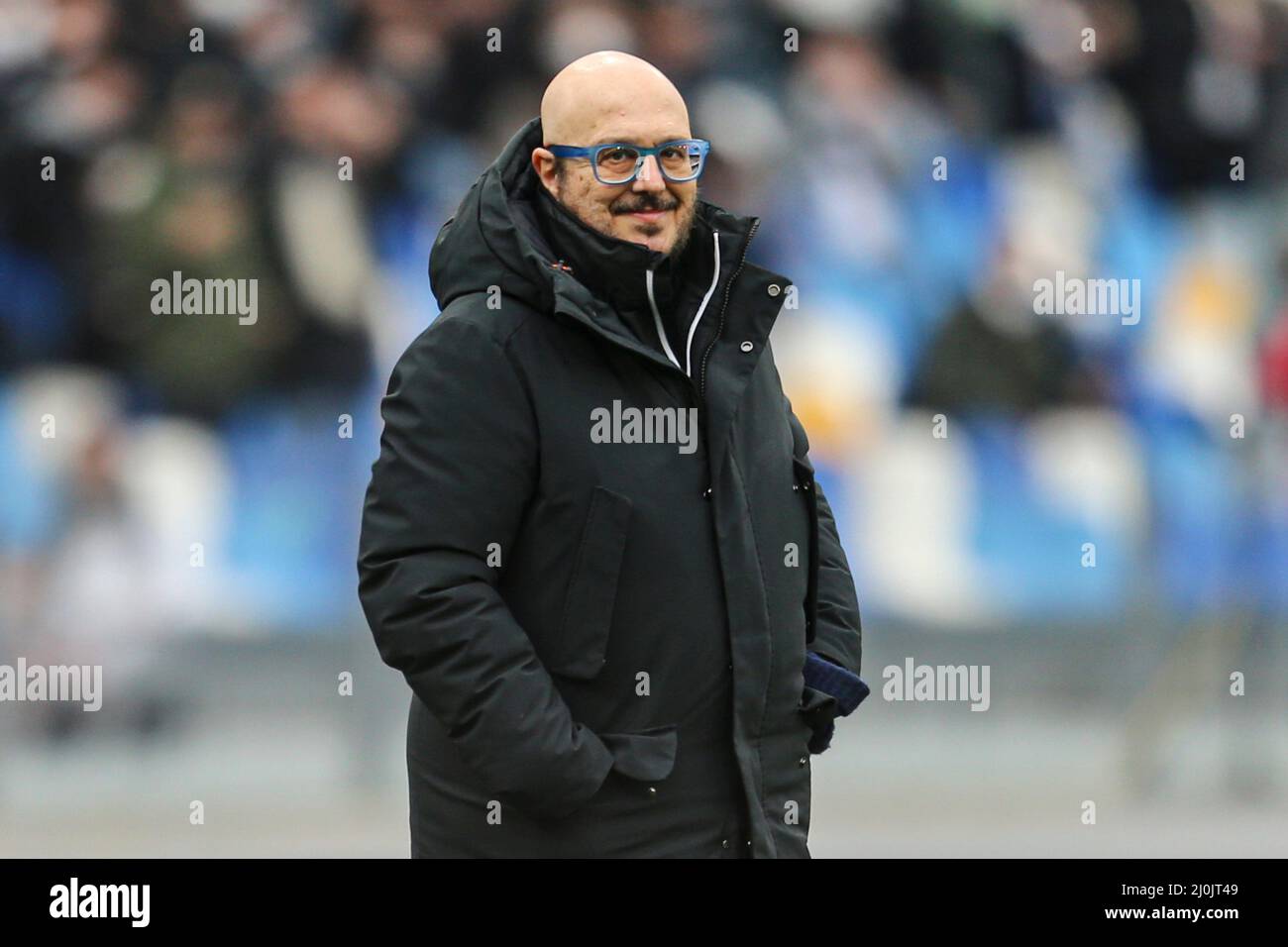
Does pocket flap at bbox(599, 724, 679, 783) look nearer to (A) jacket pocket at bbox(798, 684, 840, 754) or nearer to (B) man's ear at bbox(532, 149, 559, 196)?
(A) jacket pocket at bbox(798, 684, 840, 754)

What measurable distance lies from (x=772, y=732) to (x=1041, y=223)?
5.63m

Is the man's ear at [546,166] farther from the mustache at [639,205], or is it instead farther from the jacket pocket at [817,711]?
the jacket pocket at [817,711]

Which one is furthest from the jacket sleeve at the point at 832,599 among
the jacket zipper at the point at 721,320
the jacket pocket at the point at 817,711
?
the jacket zipper at the point at 721,320

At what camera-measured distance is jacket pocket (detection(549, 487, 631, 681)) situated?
346cm

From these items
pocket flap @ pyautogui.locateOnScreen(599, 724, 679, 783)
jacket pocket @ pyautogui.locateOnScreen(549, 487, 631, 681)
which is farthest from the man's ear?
pocket flap @ pyautogui.locateOnScreen(599, 724, 679, 783)

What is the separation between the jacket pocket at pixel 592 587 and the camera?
3465mm

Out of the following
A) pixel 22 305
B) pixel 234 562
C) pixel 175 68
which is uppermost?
pixel 175 68

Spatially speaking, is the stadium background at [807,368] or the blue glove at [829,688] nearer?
the blue glove at [829,688]

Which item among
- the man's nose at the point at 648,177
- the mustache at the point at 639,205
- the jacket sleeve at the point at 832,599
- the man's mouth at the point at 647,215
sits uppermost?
the man's nose at the point at 648,177

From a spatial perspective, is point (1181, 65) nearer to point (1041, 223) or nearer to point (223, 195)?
point (1041, 223)
